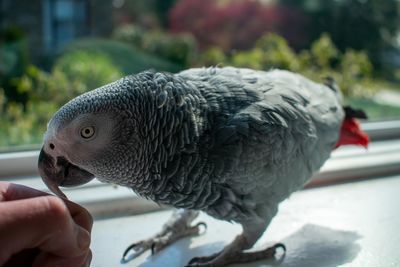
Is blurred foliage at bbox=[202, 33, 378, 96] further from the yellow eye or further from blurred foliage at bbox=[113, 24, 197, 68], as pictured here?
the yellow eye

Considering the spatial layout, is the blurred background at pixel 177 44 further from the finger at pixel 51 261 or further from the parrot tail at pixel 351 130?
the finger at pixel 51 261

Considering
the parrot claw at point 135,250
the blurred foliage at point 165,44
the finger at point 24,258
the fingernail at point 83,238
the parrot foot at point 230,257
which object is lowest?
the parrot claw at point 135,250

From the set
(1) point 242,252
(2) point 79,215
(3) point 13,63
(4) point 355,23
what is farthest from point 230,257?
(4) point 355,23

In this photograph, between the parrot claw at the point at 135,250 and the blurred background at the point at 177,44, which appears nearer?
the parrot claw at the point at 135,250

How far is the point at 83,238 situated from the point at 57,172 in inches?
6.2

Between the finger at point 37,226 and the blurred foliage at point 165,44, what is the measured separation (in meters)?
0.79

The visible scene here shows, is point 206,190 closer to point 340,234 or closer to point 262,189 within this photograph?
point 262,189

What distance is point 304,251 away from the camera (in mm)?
847

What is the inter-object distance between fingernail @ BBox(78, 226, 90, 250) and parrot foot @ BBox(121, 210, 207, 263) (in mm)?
245

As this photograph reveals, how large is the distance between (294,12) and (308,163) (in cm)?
67

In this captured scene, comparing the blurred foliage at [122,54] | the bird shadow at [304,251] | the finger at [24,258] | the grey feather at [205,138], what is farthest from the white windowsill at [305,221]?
the blurred foliage at [122,54]

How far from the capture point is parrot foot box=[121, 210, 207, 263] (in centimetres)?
83

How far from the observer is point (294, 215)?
990 mm

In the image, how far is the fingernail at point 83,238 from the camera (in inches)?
22.0
